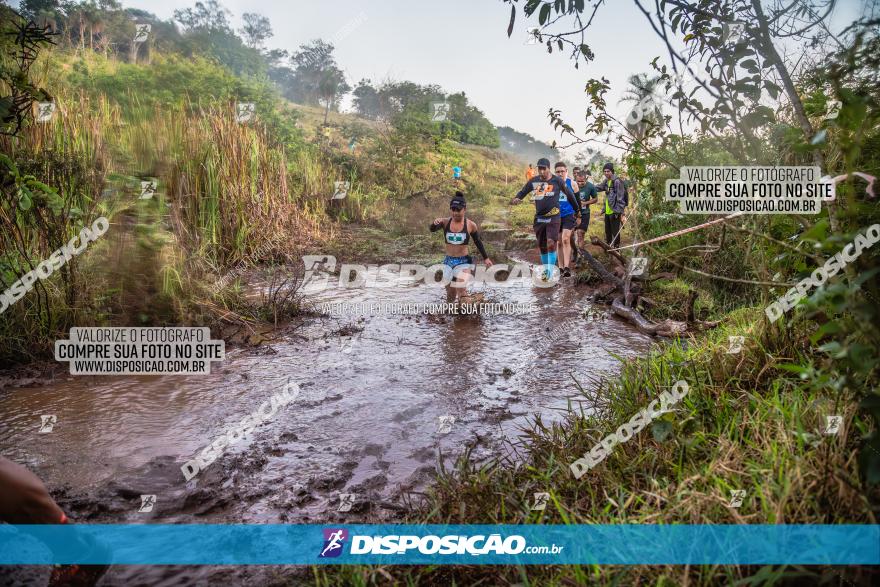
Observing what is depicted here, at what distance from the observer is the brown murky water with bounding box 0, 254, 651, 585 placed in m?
3.16

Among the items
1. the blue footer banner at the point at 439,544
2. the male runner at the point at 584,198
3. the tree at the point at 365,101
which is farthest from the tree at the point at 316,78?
the blue footer banner at the point at 439,544

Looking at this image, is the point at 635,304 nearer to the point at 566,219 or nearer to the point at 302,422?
the point at 566,219

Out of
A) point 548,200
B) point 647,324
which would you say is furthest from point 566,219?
point 647,324

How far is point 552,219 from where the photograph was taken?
947 cm

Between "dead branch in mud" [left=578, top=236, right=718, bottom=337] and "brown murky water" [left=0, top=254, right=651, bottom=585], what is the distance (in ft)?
0.94

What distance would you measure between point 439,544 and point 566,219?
8.54 metres

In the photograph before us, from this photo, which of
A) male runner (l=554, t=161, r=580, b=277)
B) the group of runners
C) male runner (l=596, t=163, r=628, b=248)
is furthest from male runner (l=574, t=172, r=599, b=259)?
male runner (l=554, t=161, r=580, b=277)

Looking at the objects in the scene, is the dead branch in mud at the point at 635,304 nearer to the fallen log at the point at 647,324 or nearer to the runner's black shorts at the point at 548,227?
the fallen log at the point at 647,324

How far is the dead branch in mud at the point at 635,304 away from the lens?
6227 millimetres

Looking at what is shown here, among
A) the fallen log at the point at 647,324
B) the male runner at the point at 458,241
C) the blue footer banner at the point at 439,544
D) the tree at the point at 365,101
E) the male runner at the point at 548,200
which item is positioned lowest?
the blue footer banner at the point at 439,544

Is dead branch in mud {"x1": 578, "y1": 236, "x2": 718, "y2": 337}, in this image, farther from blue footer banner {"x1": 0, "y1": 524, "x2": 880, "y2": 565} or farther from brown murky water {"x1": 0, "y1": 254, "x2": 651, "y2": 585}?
blue footer banner {"x1": 0, "y1": 524, "x2": 880, "y2": 565}

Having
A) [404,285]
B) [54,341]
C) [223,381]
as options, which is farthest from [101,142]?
[404,285]

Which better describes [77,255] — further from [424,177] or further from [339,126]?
[339,126]

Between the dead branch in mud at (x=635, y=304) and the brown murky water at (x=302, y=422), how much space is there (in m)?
0.29
